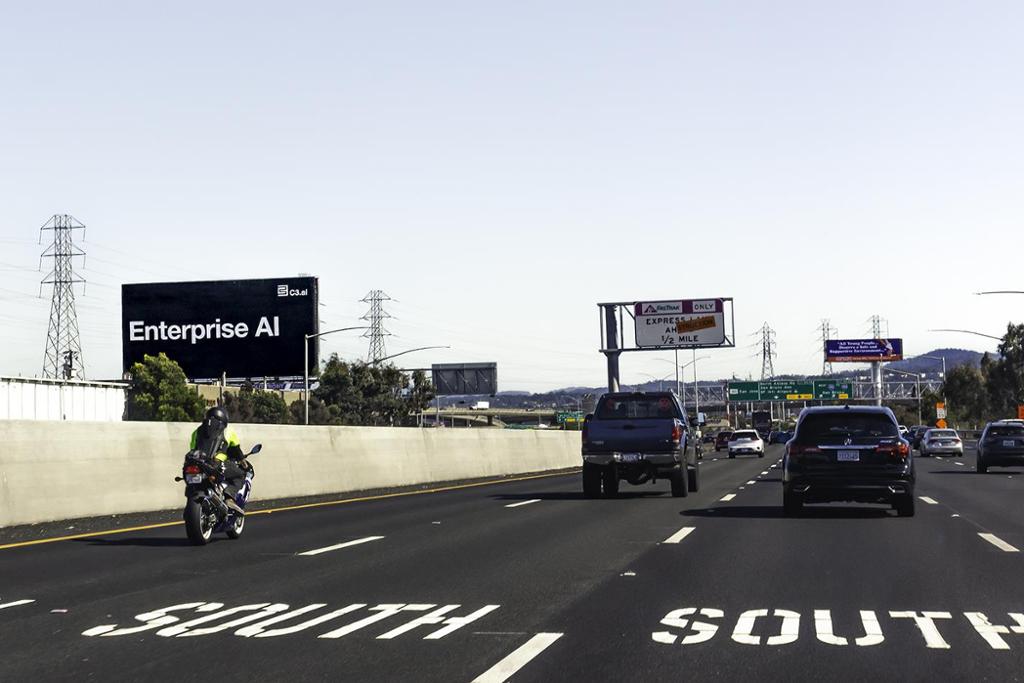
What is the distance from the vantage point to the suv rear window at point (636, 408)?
25.7 metres

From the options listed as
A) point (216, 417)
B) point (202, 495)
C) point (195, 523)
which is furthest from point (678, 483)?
point (195, 523)

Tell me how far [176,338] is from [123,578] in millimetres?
61981

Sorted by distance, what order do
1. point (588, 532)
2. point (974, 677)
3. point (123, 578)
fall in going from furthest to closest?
point (588, 532)
point (123, 578)
point (974, 677)

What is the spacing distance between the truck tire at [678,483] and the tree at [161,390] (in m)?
57.8

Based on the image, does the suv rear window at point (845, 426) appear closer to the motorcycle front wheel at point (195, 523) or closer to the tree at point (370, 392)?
the motorcycle front wheel at point (195, 523)

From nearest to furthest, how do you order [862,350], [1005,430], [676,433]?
1. [676,433]
2. [1005,430]
3. [862,350]

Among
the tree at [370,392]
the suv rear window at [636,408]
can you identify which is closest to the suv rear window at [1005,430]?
the suv rear window at [636,408]

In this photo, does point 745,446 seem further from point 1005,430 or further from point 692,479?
point 692,479

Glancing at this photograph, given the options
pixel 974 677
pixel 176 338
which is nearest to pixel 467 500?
pixel 974 677

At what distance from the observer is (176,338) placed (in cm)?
7194

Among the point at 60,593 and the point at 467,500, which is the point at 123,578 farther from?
the point at 467,500

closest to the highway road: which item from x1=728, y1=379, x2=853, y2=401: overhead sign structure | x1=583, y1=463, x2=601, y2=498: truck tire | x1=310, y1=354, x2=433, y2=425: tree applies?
x1=583, y1=463, x2=601, y2=498: truck tire

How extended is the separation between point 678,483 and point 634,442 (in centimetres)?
126

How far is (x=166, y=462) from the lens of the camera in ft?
68.7
